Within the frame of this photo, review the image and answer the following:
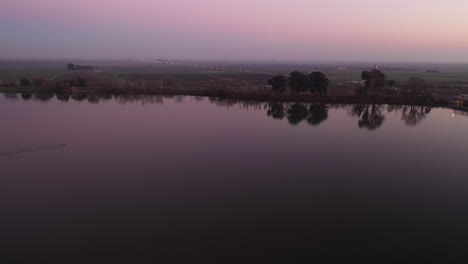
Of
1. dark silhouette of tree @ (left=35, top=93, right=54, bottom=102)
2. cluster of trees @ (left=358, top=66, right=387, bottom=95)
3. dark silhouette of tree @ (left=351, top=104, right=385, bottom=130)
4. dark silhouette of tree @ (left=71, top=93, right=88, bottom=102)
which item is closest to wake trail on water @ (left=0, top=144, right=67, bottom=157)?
dark silhouette of tree @ (left=71, top=93, right=88, bottom=102)

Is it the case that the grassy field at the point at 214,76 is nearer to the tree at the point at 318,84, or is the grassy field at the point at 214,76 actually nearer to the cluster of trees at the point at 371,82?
the cluster of trees at the point at 371,82

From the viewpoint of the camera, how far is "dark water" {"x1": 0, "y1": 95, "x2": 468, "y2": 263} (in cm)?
657

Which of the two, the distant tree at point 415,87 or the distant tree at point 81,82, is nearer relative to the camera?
the distant tree at point 415,87

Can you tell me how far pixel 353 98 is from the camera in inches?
992

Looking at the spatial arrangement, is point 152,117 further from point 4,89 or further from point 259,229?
point 4,89

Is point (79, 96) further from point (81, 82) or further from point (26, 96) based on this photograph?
point (81, 82)

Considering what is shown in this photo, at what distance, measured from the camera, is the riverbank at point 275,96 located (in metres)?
24.4

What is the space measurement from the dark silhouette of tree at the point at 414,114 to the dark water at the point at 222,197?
120 inches

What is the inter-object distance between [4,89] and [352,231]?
102 feet

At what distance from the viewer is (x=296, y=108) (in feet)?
73.9

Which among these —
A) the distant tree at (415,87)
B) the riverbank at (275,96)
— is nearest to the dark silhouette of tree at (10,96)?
the riverbank at (275,96)

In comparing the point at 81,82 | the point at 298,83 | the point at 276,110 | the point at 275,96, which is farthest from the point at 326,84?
the point at 81,82

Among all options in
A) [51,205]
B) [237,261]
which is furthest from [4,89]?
[237,261]

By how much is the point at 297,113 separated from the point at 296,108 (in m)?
1.73
